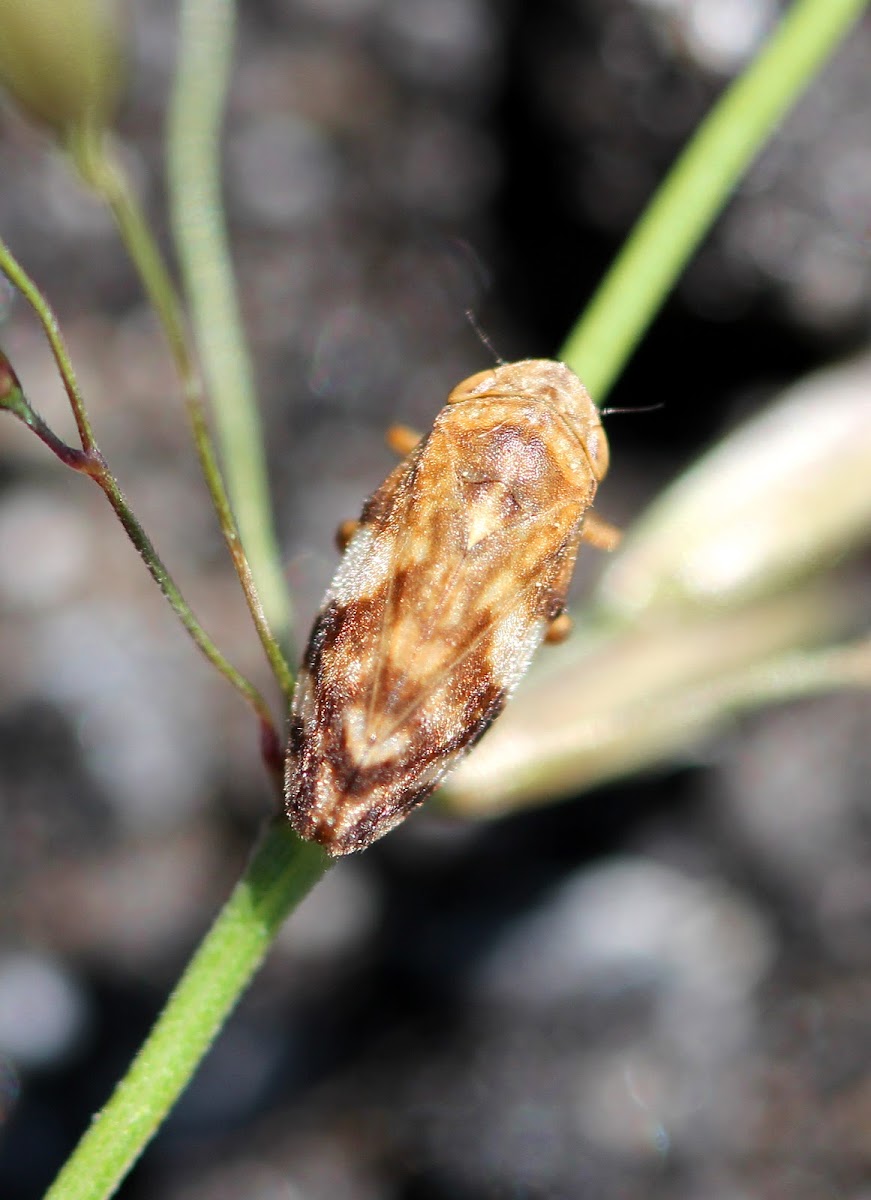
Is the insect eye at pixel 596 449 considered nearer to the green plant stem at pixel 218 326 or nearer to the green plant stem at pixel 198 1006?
the green plant stem at pixel 218 326

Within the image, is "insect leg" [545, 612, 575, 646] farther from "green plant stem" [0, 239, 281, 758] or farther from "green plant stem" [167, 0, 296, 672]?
"green plant stem" [0, 239, 281, 758]

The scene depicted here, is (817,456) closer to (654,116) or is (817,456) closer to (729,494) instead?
(729,494)

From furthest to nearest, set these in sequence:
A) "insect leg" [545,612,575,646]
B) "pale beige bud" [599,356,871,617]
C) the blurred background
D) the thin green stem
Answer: the blurred background < "pale beige bud" [599,356,871,617] < "insect leg" [545,612,575,646] < the thin green stem

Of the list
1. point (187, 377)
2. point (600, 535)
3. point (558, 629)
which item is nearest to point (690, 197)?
point (600, 535)

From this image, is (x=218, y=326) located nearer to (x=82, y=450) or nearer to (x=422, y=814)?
(x=82, y=450)

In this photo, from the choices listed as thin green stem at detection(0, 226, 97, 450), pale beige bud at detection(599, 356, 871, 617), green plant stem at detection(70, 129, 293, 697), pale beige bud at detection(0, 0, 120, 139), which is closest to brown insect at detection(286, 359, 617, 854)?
green plant stem at detection(70, 129, 293, 697)

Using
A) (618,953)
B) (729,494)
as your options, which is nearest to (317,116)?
(729,494)
